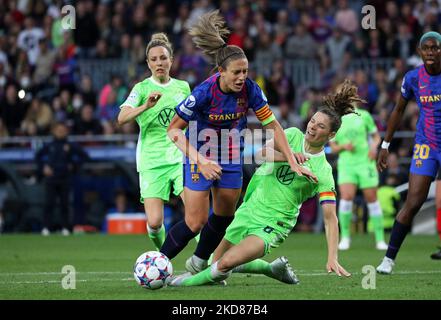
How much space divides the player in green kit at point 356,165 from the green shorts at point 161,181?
4876 millimetres

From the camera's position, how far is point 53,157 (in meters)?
19.2

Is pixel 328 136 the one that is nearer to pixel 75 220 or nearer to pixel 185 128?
pixel 185 128

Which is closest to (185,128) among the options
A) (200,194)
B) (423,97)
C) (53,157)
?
(200,194)

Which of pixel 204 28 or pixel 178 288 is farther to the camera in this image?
pixel 204 28

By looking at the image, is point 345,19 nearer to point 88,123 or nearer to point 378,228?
point 88,123

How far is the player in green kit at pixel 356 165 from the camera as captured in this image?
15.1m

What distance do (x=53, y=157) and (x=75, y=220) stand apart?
144 cm

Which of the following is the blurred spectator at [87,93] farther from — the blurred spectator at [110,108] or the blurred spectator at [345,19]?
the blurred spectator at [345,19]

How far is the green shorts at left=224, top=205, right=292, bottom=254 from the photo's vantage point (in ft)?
28.8

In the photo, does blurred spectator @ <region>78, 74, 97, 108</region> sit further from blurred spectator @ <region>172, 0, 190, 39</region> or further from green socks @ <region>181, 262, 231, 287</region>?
green socks @ <region>181, 262, 231, 287</region>

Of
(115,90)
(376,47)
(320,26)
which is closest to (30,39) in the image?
(115,90)

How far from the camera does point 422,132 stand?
10.6 meters

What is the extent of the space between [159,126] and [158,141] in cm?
16

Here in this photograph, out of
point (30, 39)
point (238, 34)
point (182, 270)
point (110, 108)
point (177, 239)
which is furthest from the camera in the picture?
point (30, 39)
